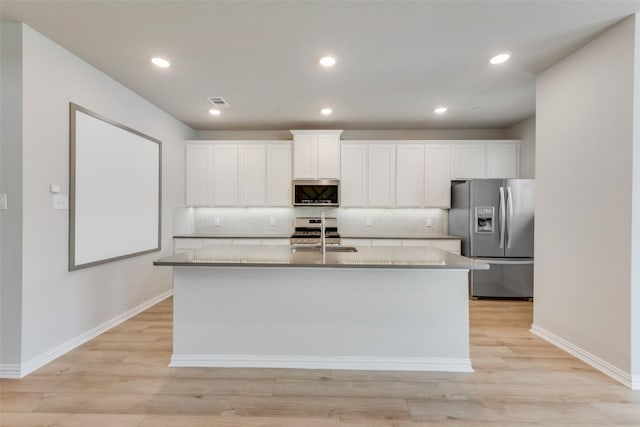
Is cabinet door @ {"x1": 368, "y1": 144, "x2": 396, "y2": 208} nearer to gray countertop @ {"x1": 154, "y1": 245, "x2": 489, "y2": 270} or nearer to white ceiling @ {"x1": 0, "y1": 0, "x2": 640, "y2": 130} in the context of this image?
white ceiling @ {"x1": 0, "y1": 0, "x2": 640, "y2": 130}

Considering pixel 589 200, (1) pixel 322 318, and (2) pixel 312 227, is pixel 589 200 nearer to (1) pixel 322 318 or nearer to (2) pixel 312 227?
(1) pixel 322 318

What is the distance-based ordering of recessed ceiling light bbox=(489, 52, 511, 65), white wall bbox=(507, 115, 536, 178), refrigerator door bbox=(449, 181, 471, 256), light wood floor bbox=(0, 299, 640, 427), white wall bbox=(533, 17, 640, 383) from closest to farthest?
light wood floor bbox=(0, 299, 640, 427)
white wall bbox=(533, 17, 640, 383)
recessed ceiling light bbox=(489, 52, 511, 65)
refrigerator door bbox=(449, 181, 471, 256)
white wall bbox=(507, 115, 536, 178)

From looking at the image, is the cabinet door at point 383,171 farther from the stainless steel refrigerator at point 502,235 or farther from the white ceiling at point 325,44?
the stainless steel refrigerator at point 502,235

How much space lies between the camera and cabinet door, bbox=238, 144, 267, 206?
5008mm

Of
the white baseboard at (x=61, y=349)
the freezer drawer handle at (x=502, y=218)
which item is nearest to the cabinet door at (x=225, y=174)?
the white baseboard at (x=61, y=349)

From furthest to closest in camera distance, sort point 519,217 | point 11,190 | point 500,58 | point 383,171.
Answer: point 383,171, point 519,217, point 500,58, point 11,190

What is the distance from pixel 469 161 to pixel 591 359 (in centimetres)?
313

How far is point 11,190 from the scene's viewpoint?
2.30m

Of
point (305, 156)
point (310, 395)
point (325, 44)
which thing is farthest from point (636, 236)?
point (305, 156)

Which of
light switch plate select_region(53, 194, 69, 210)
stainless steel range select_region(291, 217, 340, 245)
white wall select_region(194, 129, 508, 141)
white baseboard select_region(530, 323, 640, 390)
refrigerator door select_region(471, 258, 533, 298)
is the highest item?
white wall select_region(194, 129, 508, 141)

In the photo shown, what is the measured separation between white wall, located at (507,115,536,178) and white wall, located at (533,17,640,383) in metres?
1.66

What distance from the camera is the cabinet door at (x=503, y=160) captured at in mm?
4824

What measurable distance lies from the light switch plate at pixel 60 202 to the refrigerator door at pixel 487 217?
185 inches

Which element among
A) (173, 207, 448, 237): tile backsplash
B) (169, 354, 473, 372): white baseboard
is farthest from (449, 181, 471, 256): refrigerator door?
(169, 354, 473, 372): white baseboard
